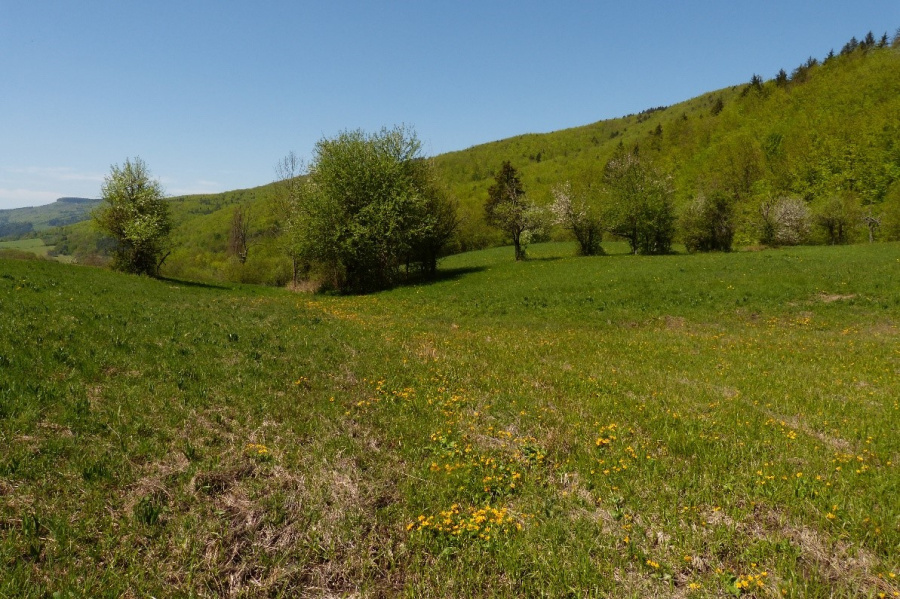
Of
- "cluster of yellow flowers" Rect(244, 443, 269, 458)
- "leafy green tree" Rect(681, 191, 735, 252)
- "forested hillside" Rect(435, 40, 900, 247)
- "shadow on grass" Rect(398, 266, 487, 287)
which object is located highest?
"forested hillside" Rect(435, 40, 900, 247)

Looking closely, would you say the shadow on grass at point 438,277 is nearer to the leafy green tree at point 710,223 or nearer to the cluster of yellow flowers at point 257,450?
the cluster of yellow flowers at point 257,450

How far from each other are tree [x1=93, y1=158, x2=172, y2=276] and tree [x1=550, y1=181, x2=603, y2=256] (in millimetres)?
48789

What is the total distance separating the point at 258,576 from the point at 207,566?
557 mm

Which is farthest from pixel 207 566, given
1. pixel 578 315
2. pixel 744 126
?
pixel 744 126

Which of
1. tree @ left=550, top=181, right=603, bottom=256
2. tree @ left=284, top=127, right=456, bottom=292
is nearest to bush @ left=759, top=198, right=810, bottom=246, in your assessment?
tree @ left=550, top=181, right=603, bottom=256

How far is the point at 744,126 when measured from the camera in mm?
126438

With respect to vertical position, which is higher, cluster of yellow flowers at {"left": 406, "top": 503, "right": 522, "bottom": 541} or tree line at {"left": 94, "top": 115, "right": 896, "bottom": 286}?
tree line at {"left": 94, "top": 115, "right": 896, "bottom": 286}

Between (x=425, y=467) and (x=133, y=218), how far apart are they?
2020 inches

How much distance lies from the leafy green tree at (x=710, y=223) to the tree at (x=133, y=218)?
72.3m

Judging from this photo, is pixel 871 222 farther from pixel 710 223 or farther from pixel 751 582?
pixel 751 582

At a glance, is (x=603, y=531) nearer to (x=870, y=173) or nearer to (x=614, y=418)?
(x=614, y=418)

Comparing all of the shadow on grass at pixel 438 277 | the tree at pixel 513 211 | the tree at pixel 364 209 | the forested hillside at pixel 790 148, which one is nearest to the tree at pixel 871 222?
the forested hillside at pixel 790 148

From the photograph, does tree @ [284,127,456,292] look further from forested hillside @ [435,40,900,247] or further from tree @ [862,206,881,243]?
tree @ [862,206,881,243]

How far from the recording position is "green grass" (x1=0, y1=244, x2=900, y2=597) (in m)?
4.41
